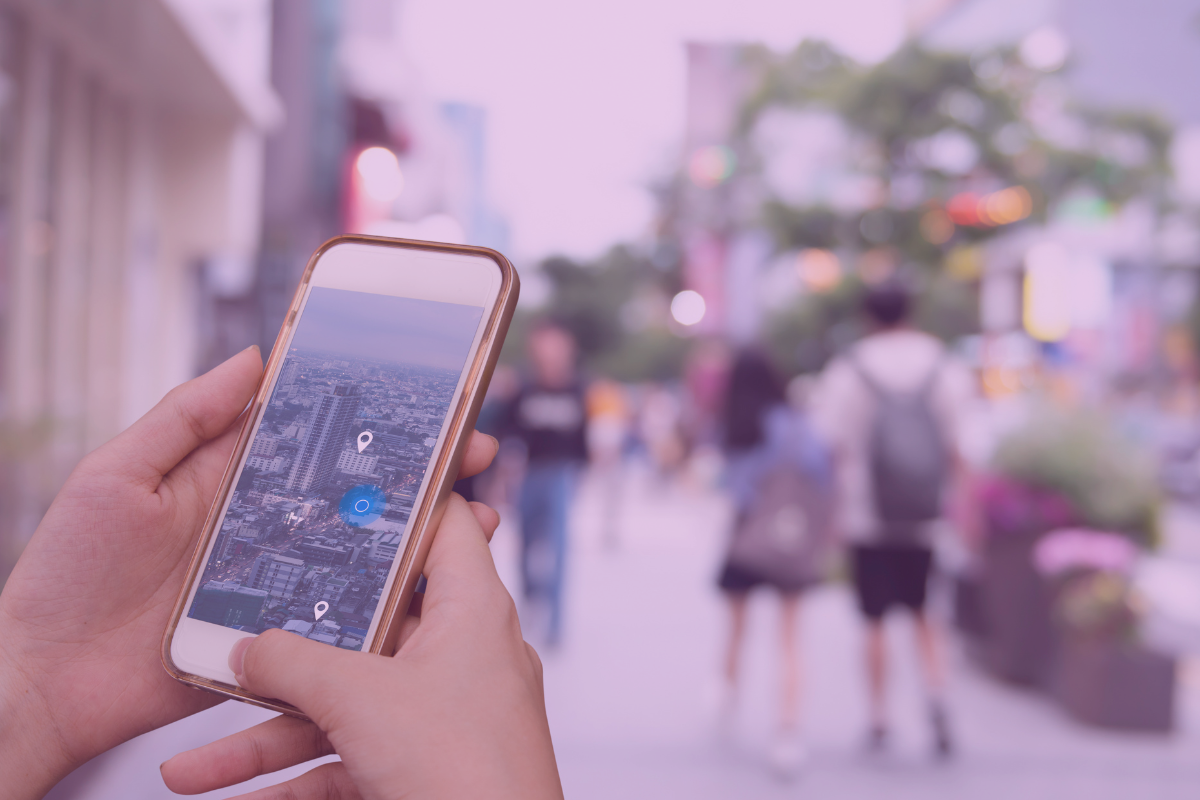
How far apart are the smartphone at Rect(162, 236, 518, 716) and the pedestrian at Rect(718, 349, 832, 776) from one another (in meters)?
3.17

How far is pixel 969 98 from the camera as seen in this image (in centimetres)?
976

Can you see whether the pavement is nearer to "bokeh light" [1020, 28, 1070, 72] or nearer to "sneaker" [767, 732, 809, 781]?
"sneaker" [767, 732, 809, 781]

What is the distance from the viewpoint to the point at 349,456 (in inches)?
51.6

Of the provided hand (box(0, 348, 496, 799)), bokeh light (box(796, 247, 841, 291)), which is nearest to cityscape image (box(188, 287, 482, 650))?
hand (box(0, 348, 496, 799))

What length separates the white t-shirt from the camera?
4.14 metres

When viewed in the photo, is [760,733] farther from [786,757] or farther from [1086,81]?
[1086,81]

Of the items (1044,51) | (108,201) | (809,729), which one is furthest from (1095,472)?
(108,201)

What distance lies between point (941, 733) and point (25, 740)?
3853 mm

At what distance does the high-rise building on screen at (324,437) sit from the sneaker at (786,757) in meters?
3.29

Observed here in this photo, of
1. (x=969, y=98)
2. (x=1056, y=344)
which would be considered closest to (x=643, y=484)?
(x=969, y=98)

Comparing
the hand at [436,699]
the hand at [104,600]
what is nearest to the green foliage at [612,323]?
the hand at [104,600]

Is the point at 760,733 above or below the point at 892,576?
below

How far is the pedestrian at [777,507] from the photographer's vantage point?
4.26 meters

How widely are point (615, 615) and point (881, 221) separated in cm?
572
